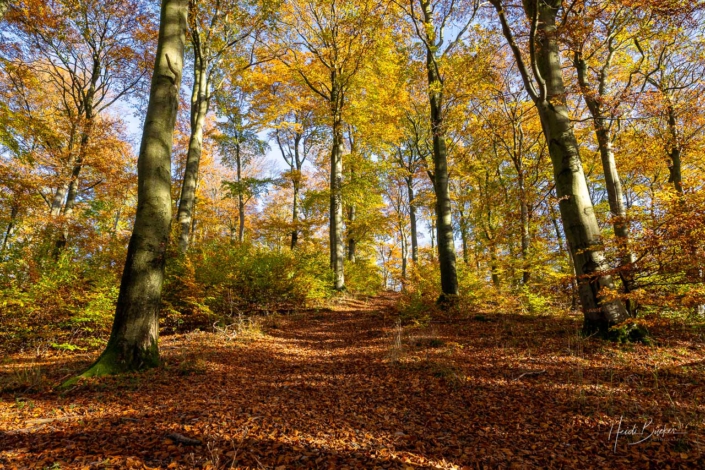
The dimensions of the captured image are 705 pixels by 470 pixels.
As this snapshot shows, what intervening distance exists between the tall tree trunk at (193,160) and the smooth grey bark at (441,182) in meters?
6.81

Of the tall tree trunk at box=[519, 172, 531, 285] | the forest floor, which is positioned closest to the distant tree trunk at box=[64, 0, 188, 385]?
the forest floor

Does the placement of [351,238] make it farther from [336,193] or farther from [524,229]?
[524,229]

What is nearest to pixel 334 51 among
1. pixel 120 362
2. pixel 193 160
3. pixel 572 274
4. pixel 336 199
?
pixel 336 199

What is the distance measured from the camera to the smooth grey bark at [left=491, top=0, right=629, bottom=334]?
470cm

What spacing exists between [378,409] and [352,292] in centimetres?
1164

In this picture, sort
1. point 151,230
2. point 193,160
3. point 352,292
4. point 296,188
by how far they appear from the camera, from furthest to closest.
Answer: point 296,188 → point 352,292 → point 193,160 → point 151,230

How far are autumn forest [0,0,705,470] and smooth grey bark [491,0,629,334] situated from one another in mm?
36

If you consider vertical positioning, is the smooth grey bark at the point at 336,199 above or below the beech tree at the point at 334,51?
below

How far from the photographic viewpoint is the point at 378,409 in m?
2.95

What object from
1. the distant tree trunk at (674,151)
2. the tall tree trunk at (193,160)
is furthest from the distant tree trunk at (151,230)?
the distant tree trunk at (674,151)

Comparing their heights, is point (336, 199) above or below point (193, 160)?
below

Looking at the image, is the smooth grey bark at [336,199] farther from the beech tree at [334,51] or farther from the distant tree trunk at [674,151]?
the distant tree trunk at [674,151]

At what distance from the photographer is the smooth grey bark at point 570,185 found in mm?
4695

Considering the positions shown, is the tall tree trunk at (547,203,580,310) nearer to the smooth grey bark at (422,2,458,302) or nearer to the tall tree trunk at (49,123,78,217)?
the smooth grey bark at (422,2,458,302)
